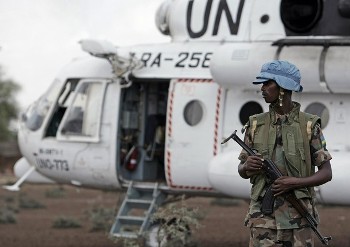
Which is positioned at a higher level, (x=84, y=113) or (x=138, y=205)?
(x=84, y=113)

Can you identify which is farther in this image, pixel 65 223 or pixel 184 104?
pixel 65 223

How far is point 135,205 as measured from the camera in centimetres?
1510

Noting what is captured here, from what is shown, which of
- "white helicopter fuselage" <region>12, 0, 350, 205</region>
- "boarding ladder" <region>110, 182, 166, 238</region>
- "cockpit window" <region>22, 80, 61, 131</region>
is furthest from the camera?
"cockpit window" <region>22, 80, 61, 131</region>

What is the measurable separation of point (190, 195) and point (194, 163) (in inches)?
31.1

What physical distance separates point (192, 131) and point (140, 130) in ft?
3.80

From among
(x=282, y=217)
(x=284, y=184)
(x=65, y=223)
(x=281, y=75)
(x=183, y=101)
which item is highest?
(x=281, y=75)

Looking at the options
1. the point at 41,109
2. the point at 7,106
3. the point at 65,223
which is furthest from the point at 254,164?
the point at 7,106

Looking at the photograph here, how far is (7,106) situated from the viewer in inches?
2857

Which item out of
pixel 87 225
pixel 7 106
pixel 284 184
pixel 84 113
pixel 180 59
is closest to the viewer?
pixel 284 184

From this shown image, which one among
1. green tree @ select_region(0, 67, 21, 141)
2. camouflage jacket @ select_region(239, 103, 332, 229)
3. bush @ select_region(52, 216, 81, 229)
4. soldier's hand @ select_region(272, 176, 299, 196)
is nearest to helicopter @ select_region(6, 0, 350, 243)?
bush @ select_region(52, 216, 81, 229)

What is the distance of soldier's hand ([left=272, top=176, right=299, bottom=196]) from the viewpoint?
752 centimetres

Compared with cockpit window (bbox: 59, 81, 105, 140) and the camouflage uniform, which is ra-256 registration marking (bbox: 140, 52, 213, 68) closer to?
cockpit window (bbox: 59, 81, 105, 140)

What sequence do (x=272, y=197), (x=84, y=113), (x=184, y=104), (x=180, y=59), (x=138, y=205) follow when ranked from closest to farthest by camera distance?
(x=272, y=197)
(x=184, y=104)
(x=180, y=59)
(x=138, y=205)
(x=84, y=113)

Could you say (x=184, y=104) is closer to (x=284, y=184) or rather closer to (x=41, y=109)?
(x=41, y=109)
